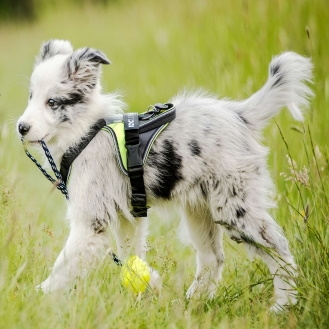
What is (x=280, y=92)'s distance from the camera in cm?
406

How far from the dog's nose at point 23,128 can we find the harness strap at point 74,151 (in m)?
0.36

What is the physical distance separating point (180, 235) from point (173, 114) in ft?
3.36

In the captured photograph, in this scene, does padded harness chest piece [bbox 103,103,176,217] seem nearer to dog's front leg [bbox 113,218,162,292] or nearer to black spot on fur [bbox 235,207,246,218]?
dog's front leg [bbox 113,218,162,292]

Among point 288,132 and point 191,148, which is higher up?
point 191,148

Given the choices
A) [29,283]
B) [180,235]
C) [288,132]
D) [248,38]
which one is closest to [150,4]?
[248,38]

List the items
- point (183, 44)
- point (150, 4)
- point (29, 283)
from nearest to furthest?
point (29, 283) < point (183, 44) < point (150, 4)

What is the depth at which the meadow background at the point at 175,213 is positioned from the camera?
3.23m

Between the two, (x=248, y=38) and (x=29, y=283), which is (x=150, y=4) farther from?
(x=29, y=283)

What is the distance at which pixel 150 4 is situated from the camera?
1078 cm

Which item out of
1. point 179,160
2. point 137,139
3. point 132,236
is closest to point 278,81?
point 179,160

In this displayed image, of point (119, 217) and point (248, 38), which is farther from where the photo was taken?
point (248, 38)

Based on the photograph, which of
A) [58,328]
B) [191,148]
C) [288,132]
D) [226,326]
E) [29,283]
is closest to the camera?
[58,328]

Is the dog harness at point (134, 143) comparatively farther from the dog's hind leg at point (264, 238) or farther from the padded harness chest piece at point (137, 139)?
the dog's hind leg at point (264, 238)

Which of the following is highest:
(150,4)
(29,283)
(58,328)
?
(58,328)
